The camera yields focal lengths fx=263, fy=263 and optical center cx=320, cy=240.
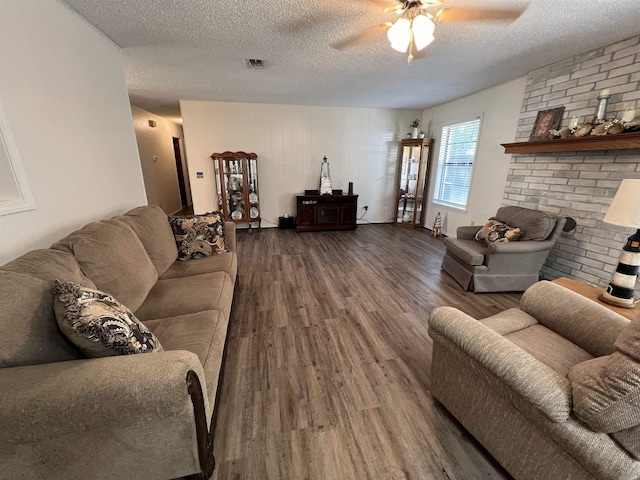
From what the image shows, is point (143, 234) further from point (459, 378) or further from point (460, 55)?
point (460, 55)

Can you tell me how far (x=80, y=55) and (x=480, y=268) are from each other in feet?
13.0

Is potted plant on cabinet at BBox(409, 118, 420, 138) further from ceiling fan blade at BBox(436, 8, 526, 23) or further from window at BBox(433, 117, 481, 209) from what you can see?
ceiling fan blade at BBox(436, 8, 526, 23)

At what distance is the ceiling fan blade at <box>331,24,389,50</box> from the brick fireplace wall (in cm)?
218

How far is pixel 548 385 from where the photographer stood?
35.5 inches

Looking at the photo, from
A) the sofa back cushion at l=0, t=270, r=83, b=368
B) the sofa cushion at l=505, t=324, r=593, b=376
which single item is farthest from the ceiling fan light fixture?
the sofa back cushion at l=0, t=270, r=83, b=368

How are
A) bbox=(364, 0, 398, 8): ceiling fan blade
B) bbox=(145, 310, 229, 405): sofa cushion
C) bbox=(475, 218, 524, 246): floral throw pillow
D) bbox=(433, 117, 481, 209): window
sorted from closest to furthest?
bbox=(145, 310, 229, 405): sofa cushion → bbox=(364, 0, 398, 8): ceiling fan blade → bbox=(475, 218, 524, 246): floral throw pillow → bbox=(433, 117, 481, 209): window

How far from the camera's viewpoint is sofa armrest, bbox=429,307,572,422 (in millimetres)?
879

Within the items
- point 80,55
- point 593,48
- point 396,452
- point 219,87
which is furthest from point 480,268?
point 219,87

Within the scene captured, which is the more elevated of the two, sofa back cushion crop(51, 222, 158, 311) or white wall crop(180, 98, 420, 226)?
white wall crop(180, 98, 420, 226)

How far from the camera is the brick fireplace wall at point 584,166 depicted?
2369 mm

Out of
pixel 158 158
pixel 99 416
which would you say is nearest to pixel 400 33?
pixel 99 416

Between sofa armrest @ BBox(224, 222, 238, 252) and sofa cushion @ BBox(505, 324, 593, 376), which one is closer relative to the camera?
sofa cushion @ BBox(505, 324, 593, 376)

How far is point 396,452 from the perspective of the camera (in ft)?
4.11

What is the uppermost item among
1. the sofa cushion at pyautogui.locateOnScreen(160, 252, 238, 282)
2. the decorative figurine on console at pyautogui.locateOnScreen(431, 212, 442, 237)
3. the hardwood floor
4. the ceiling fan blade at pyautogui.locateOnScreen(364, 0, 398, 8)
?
the ceiling fan blade at pyautogui.locateOnScreen(364, 0, 398, 8)
